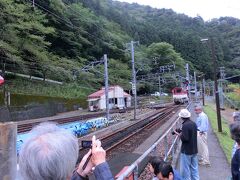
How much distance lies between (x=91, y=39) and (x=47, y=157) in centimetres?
7049

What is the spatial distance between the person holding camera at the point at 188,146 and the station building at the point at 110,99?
43197 millimetres

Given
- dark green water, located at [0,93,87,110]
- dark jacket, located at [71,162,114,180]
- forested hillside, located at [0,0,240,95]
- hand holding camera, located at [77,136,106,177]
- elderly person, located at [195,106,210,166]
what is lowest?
elderly person, located at [195,106,210,166]

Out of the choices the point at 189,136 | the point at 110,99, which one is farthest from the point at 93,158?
the point at 110,99

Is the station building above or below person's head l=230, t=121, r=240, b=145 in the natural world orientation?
above

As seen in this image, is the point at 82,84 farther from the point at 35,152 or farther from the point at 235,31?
the point at 235,31

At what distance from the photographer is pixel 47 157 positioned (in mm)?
2264

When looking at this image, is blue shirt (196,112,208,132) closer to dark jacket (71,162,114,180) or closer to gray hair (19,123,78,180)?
dark jacket (71,162,114,180)

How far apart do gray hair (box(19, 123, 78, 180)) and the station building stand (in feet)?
160

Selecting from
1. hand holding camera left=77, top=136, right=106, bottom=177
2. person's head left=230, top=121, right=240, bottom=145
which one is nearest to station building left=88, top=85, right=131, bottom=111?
person's head left=230, top=121, right=240, bottom=145

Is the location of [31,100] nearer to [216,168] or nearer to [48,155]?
[216,168]

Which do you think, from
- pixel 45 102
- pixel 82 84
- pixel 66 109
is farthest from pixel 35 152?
pixel 82 84

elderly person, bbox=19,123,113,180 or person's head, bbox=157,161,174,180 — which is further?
person's head, bbox=157,161,174,180

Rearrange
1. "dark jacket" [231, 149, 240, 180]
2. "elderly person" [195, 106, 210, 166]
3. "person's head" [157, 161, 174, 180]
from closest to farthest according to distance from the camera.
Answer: "person's head" [157, 161, 174, 180] → "dark jacket" [231, 149, 240, 180] → "elderly person" [195, 106, 210, 166]

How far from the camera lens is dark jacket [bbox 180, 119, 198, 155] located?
7824 mm
